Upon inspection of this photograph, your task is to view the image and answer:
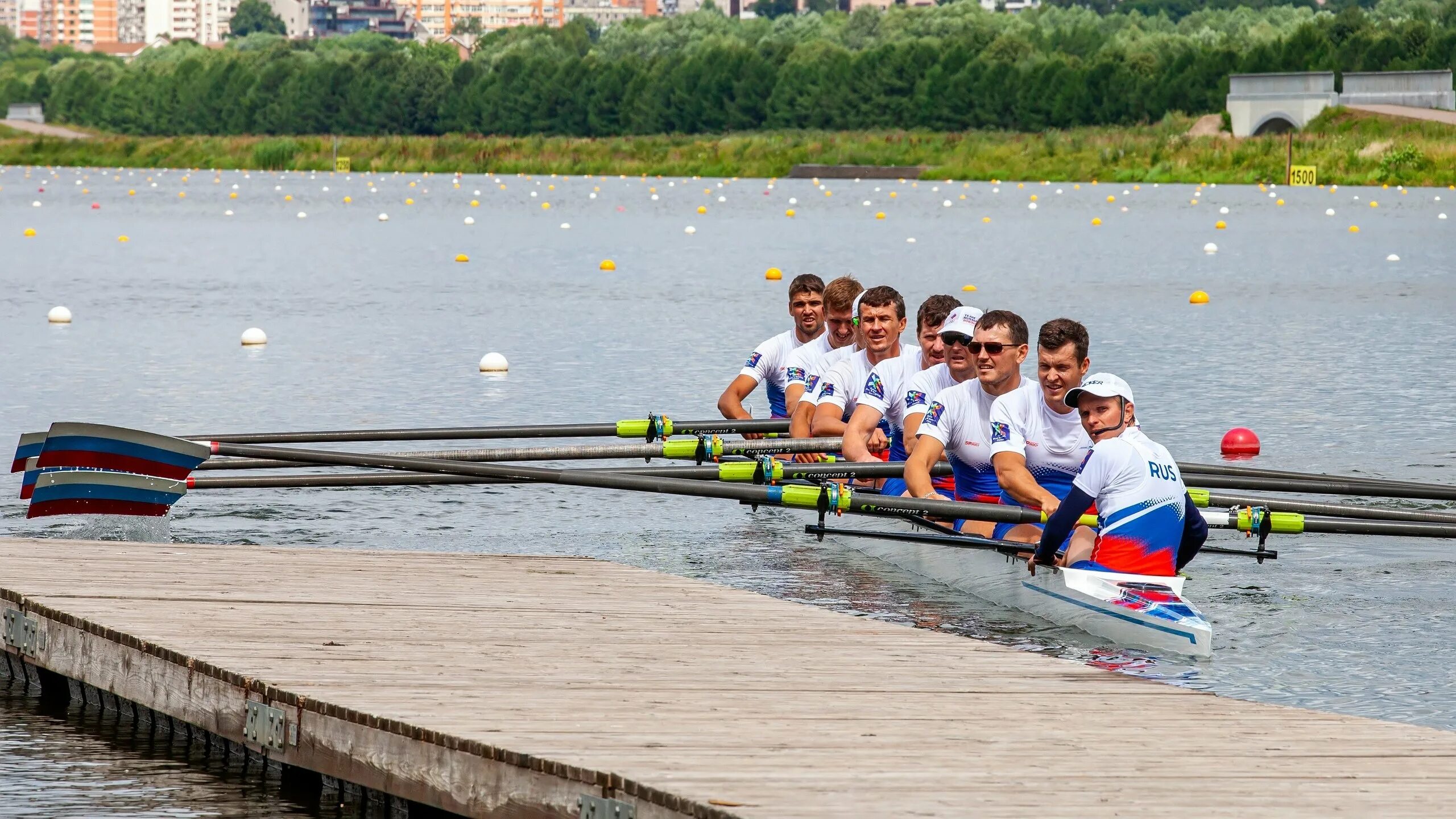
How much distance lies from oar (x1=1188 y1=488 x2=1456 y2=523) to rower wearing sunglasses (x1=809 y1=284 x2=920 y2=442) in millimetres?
1853

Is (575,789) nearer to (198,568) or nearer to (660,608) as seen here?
(660,608)

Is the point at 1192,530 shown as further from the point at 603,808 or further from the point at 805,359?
the point at 805,359

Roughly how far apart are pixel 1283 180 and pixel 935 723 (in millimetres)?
65619

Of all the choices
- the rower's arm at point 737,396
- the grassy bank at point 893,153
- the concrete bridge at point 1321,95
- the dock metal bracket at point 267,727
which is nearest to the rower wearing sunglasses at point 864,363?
the rower's arm at point 737,396

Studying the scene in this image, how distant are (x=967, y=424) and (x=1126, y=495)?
6.19ft

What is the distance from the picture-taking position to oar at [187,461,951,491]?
10.5 meters

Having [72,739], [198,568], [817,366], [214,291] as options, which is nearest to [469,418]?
[817,366]

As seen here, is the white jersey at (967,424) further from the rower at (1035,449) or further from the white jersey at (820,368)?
the white jersey at (820,368)

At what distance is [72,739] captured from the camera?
7352 millimetres

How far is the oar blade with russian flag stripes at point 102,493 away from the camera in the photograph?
10.7 meters

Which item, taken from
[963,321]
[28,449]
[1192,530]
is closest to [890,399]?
[963,321]

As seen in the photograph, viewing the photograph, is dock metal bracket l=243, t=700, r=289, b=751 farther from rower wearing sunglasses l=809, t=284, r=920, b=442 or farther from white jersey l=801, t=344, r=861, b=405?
white jersey l=801, t=344, r=861, b=405

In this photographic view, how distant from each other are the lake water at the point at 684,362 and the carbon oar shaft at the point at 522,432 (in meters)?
0.50

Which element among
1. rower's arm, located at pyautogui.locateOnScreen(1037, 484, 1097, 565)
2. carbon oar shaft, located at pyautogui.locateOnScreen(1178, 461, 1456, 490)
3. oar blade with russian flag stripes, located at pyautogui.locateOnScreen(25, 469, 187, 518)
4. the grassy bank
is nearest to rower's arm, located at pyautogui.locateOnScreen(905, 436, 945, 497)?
rower's arm, located at pyautogui.locateOnScreen(1037, 484, 1097, 565)
